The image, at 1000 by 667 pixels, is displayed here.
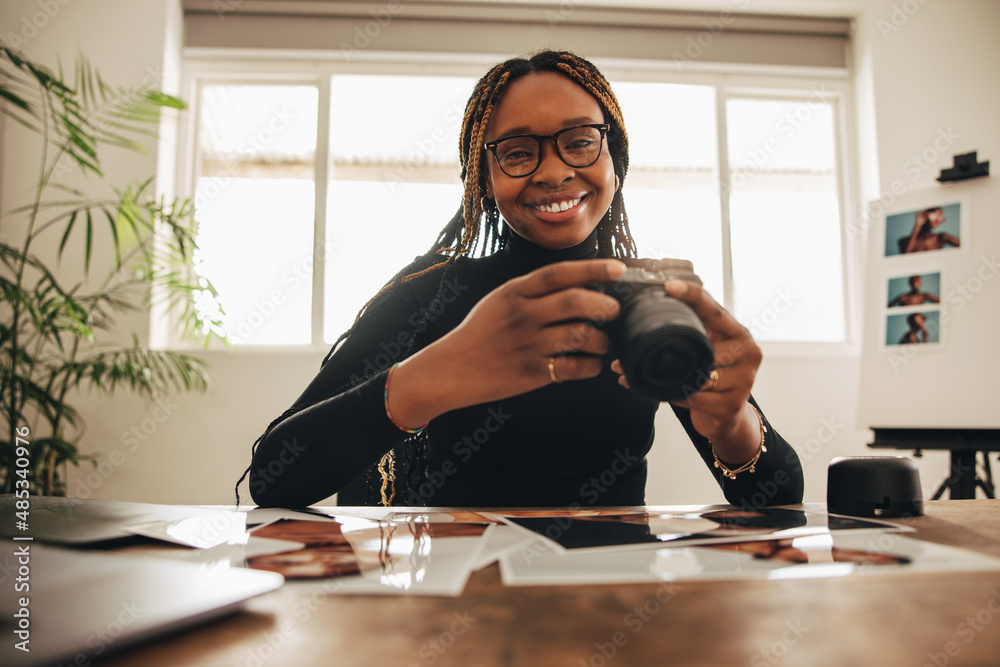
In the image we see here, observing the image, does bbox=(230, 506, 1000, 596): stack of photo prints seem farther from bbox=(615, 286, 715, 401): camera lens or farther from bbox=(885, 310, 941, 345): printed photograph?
bbox=(885, 310, 941, 345): printed photograph

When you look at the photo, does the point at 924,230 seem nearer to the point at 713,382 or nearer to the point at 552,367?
the point at 713,382

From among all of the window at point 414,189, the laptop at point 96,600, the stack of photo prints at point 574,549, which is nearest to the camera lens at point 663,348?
the stack of photo prints at point 574,549

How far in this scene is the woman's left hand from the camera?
0.50 meters

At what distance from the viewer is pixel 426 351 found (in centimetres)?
59

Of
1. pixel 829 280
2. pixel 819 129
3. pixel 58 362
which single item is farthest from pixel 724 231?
pixel 58 362

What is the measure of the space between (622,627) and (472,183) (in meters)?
0.86

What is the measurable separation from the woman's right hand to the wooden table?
23cm

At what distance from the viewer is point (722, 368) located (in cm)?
57

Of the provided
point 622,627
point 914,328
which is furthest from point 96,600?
point 914,328

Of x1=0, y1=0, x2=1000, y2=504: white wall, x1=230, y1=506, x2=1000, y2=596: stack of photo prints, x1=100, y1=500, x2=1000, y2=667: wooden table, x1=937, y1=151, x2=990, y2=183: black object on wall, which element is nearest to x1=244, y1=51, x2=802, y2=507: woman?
x1=230, y1=506, x2=1000, y2=596: stack of photo prints

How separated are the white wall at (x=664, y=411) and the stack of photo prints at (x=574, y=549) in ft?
6.00

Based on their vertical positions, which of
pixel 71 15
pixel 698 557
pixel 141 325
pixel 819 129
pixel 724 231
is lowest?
pixel 698 557

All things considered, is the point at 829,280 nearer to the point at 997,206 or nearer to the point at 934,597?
the point at 997,206

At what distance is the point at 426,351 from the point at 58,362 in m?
2.26
